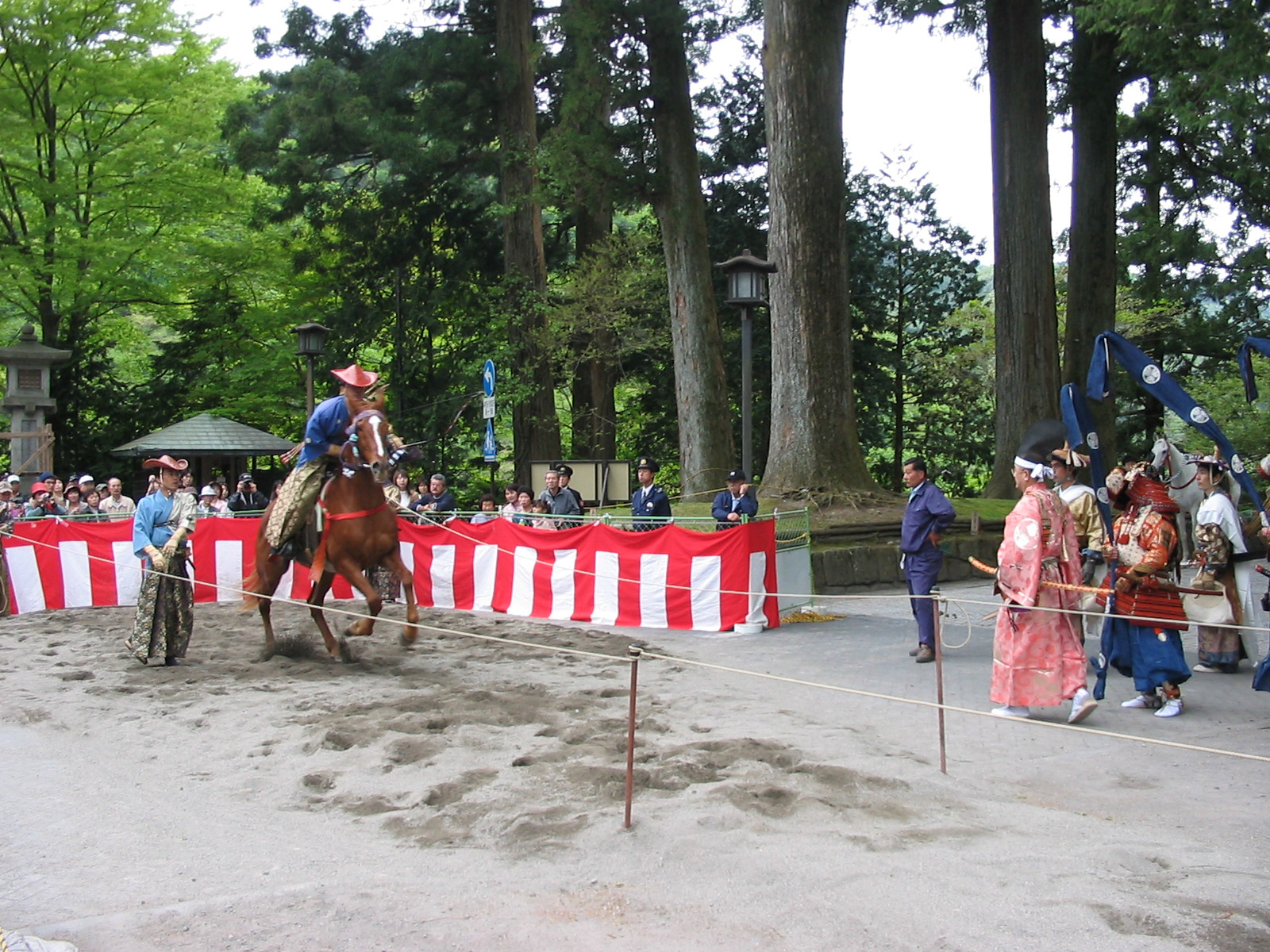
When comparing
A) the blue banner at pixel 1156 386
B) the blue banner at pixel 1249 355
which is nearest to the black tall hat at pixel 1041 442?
the blue banner at pixel 1156 386

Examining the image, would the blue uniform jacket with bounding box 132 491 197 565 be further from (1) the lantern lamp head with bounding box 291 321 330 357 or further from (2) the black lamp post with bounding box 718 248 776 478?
A: (1) the lantern lamp head with bounding box 291 321 330 357

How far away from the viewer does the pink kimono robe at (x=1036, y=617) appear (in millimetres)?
7461

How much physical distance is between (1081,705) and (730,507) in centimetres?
625

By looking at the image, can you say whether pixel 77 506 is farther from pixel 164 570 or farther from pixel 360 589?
pixel 360 589

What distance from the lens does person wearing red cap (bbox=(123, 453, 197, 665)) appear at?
10070 mm

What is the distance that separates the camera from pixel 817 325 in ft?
53.0

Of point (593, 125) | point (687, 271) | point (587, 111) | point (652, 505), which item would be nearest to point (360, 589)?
point (652, 505)

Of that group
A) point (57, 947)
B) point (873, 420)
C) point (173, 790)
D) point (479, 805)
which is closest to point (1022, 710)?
point (479, 805)

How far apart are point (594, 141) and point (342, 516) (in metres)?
11.3

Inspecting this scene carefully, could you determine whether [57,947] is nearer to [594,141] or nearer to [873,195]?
[594,141]

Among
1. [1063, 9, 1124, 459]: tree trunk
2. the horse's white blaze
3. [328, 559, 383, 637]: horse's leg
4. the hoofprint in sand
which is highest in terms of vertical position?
[1063, 9, 1124, 459]: tree trunk

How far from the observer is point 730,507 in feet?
43.6

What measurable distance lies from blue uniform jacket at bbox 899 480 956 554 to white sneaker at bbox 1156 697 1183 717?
2.90 m

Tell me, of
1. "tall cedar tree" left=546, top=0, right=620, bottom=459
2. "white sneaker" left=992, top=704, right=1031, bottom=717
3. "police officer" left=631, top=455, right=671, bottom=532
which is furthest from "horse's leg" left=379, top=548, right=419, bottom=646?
"tall cedar tree" left=546, top=0, right=620, bottom=459
